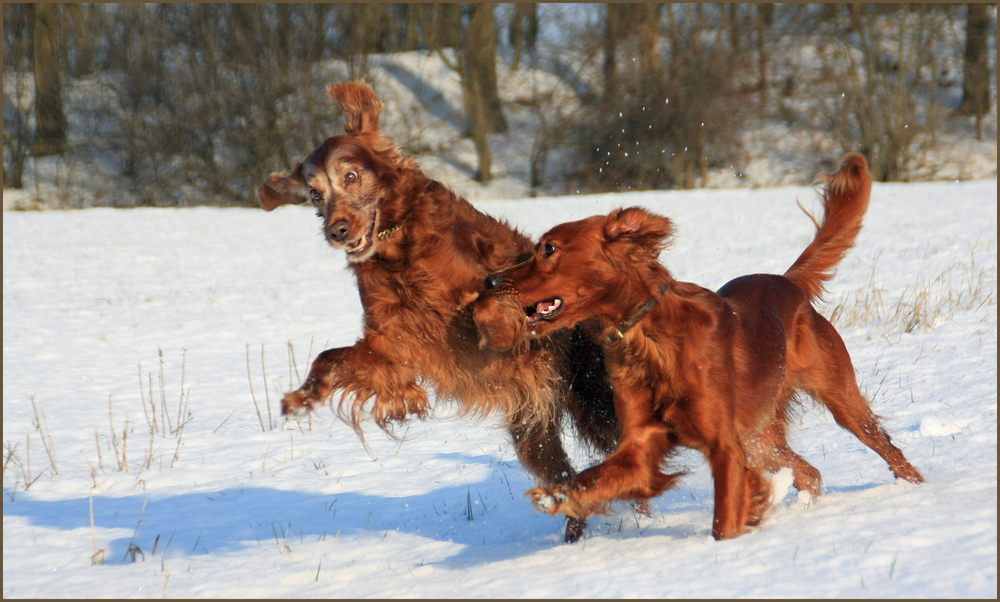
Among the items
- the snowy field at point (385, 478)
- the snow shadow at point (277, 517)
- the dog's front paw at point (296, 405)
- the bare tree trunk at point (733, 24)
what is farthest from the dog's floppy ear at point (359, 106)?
the bare tree trunk at point (733, 24)

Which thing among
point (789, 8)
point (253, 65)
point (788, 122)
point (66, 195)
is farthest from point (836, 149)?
point (66, 195)

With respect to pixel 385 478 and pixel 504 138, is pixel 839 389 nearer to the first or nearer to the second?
pixel 385 478

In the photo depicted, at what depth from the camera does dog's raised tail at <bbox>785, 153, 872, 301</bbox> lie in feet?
11.6

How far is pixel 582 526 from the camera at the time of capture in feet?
10.3

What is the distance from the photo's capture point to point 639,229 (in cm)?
270

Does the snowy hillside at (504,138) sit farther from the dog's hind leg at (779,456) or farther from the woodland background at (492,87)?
the dog's hind leg at (779,456)

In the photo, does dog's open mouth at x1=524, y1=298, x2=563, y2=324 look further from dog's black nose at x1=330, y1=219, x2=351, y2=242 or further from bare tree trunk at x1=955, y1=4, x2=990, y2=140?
bare tree trunk at x1=955, y1=4, x2=990, y2=140

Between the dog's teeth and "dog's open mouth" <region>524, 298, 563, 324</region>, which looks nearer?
the dog's teeth

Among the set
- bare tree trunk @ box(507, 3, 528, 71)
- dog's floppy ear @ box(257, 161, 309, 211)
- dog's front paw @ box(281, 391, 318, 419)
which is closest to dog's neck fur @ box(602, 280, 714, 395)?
dog's front paw @ box(281, 391, 318, 419)

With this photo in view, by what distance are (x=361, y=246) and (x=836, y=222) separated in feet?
6.43

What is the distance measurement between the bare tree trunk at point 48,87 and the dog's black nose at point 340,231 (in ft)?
58.5

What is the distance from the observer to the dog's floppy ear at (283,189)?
3.34 meters

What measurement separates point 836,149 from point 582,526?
17.8 meters

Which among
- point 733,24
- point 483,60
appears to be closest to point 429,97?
point 483,60
